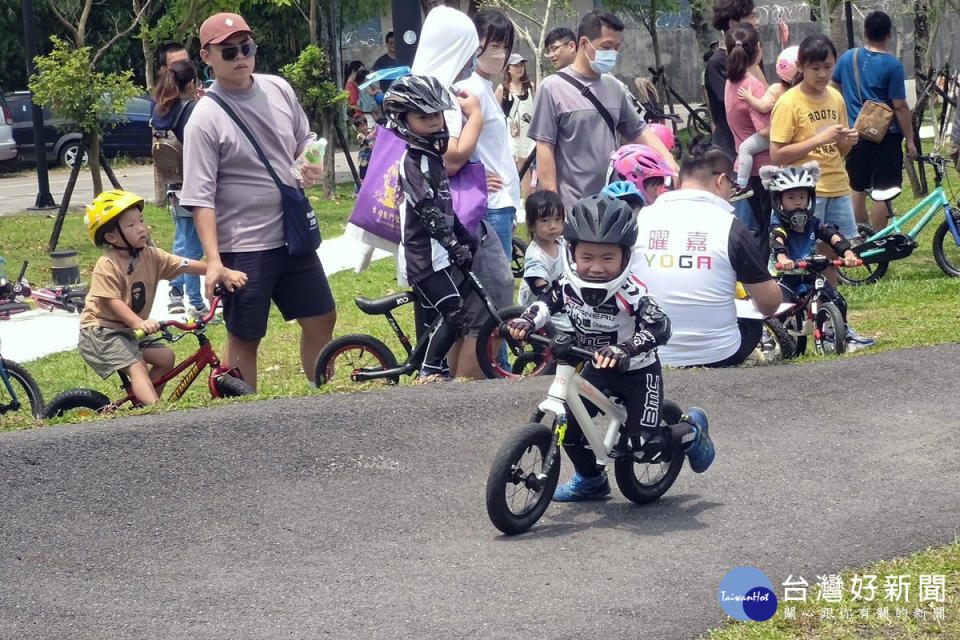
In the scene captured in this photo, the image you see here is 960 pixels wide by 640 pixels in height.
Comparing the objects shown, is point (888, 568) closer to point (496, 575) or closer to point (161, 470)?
point (496, 575)

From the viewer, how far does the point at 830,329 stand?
25.9ft

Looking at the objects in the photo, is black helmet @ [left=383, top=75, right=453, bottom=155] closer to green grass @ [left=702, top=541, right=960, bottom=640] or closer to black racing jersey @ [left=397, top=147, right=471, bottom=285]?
black racing jersey @ [left=397, top=147, right=471, bottom=285]

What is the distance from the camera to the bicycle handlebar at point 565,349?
4.96 m

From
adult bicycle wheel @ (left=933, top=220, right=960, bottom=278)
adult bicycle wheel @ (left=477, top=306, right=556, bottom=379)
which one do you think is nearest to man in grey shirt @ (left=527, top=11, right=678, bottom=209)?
adult bicycle wheel @ (left=477, top=306, right=556, bottom=379)

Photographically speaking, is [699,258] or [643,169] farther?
[643,169]

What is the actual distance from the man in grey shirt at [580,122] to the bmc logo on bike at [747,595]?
12.1ft

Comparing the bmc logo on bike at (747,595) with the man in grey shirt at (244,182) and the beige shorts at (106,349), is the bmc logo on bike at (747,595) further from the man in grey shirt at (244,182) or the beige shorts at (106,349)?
the beige shorts at (106,349)

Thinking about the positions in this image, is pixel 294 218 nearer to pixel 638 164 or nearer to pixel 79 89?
pixel 638 164

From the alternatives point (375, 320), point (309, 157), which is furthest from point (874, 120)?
point (309, 157)

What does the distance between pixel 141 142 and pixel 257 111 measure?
803 inches

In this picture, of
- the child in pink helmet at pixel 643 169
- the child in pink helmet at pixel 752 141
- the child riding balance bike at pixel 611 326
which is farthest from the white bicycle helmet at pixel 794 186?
the child riding balance bike at pixel 611 326

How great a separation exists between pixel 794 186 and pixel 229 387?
3.53m

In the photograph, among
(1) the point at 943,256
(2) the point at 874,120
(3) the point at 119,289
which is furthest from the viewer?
(1) the point at 943,256

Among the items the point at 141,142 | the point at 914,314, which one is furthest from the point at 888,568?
the point at 141,142
